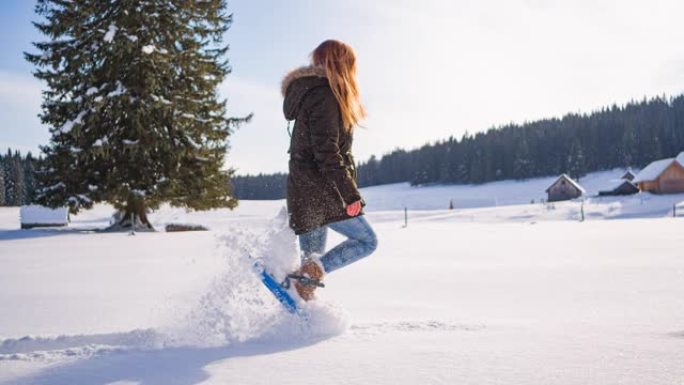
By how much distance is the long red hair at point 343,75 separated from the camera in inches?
105

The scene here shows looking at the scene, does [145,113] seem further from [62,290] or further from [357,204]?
[357,204]

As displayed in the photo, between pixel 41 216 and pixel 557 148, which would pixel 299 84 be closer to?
pixel 41 216

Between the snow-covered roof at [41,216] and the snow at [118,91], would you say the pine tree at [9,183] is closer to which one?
the snow-covered roof at [41,216]

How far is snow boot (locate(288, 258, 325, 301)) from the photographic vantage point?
2.56 m

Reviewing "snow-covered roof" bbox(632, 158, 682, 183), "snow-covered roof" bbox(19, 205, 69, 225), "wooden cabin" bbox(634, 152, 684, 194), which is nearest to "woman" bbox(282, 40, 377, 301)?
"snow-covered roof" bbox(19, 205, 69, 225)

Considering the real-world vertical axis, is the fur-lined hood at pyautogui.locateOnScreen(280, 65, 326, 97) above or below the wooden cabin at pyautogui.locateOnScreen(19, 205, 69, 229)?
above

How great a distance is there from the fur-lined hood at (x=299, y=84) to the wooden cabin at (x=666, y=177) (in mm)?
59910

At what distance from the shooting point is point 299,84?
2.73 meters

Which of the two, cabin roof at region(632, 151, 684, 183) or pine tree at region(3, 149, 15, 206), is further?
pine tree at region(3, 149, 15, 206)

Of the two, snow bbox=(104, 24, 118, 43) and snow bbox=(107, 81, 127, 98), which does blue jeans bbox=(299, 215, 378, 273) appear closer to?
A: snow bbox=(107, 81, 127, 98)

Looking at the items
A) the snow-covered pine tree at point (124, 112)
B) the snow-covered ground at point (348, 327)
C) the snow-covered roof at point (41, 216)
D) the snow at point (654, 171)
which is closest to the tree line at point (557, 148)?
the snow at point (654, 171)

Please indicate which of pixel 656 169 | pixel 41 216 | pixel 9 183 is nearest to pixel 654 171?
pixel 656 169

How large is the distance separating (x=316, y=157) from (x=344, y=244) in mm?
602

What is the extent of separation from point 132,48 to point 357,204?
46.5ft
